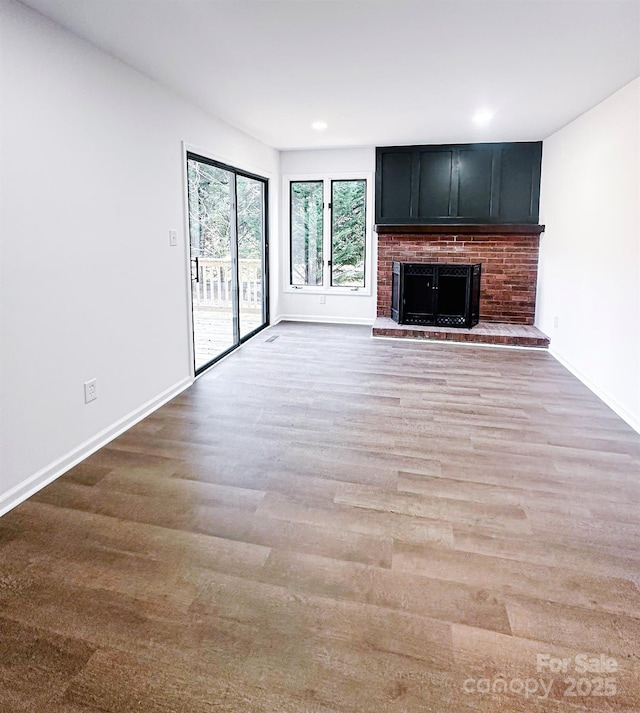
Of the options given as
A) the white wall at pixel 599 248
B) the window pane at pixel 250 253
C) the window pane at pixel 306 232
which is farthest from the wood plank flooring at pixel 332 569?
the window pane at pixel 306 232

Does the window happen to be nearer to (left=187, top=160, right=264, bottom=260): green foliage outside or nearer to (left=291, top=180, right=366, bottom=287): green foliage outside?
(left=291, top=180, right=366, bottom=287): green foliage outside

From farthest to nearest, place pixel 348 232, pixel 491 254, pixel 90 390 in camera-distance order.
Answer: pixel 348 232 → pixel 491 254 → pixel 90 390

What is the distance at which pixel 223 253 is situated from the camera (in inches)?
204

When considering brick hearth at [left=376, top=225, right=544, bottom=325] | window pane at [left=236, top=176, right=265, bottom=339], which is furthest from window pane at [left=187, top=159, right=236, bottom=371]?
brick hearth at [left=376, top=225, right=544, bottom=325]

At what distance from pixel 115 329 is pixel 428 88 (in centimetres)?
288

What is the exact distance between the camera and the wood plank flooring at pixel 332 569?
148cm

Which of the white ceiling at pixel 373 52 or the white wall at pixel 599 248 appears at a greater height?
the white ceiling at pixel 373 52

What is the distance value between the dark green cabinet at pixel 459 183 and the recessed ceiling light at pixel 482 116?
1221mm

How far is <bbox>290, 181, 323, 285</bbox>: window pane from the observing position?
6.91m

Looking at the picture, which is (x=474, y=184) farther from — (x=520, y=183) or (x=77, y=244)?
(x=77, y=244)

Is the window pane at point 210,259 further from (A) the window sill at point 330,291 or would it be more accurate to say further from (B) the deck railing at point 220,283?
(A) the window sill at point 330,291

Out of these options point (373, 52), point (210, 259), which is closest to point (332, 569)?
point (373, 52)

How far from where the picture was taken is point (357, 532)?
223 cm

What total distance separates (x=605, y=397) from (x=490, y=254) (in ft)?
9.46
